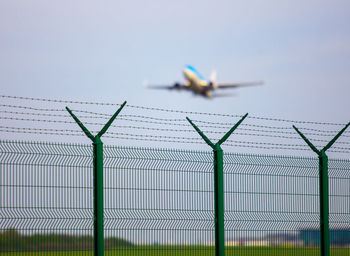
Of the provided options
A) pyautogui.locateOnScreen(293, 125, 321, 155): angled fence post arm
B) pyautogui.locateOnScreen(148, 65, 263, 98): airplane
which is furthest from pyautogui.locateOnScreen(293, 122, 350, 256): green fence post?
pyautogui.locateOnScreen(148, 65, 263, 98): airplane

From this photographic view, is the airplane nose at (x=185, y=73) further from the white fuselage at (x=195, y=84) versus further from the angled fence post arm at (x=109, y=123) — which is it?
the angled fence post arm at (x=109, y=123)

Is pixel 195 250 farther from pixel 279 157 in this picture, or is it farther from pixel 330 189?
pixel 330 189

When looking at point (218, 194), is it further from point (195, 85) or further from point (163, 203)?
point (195, 85)

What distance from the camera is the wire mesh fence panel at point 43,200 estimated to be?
1280 cm

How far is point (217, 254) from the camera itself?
15.3 m

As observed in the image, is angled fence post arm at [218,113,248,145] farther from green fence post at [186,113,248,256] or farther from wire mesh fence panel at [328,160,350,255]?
wire mesh fence panel at [328,160,350,255]

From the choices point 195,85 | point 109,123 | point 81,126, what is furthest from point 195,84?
point 81,126

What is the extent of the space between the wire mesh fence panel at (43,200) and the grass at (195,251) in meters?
0.11

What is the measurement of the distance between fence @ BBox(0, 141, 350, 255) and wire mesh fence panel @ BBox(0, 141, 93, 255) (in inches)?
0.6

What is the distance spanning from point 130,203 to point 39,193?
1.74 m

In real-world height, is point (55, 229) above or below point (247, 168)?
below

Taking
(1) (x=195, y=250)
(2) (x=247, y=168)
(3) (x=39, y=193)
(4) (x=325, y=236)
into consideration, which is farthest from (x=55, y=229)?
(4) (x=325, y=236)

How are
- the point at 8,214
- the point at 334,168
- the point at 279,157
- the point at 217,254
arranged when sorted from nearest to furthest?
the point at 8,214 → the point at 217,254 → the point at 279,157 → the point at 334,168

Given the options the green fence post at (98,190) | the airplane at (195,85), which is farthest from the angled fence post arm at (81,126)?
the airplane at (195,85)
